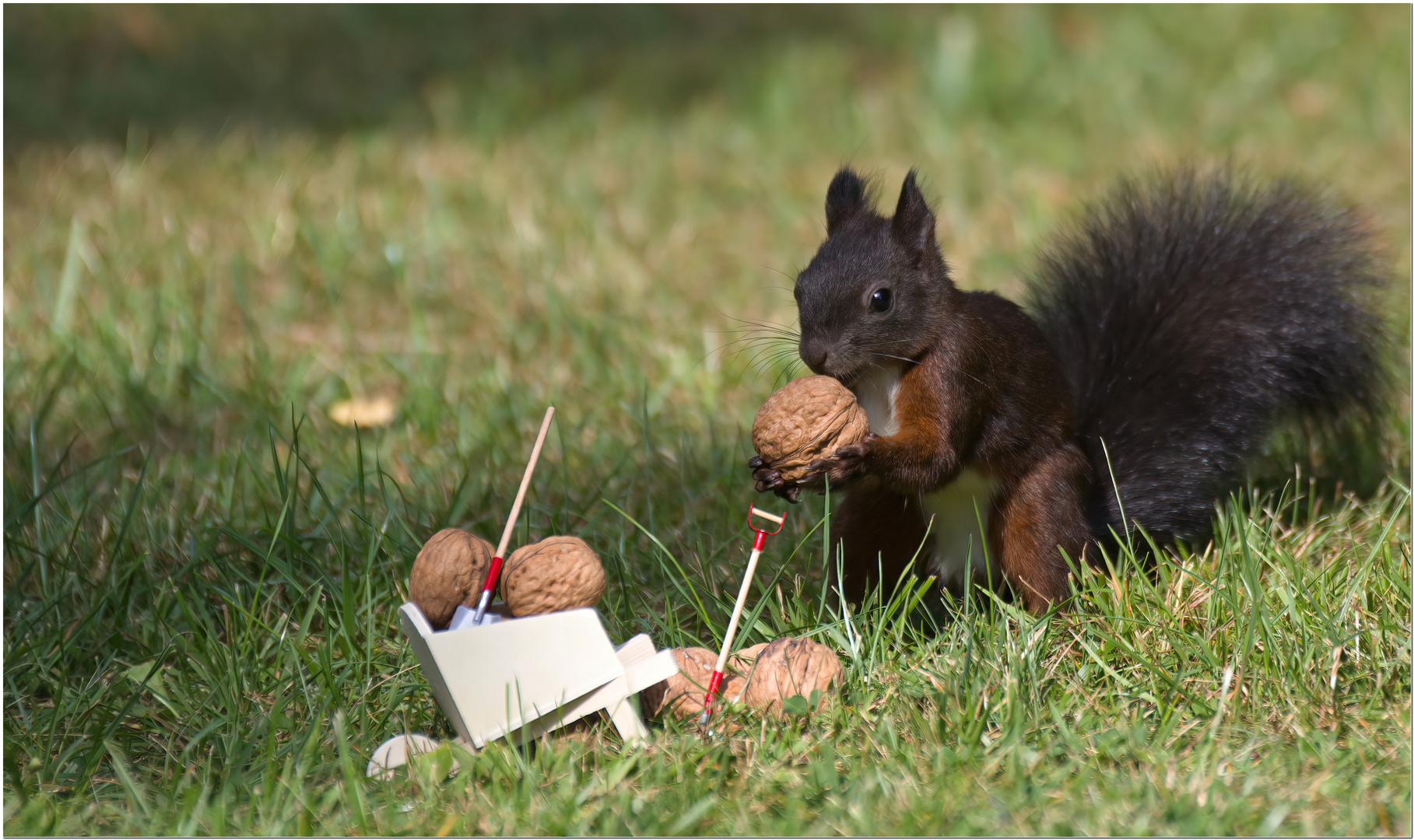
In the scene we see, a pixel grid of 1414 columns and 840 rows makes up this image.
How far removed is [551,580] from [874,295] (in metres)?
0.57

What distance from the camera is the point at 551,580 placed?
4.99ft

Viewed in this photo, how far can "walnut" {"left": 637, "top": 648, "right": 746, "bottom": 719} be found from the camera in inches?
64.2

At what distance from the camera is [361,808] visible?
1.44m

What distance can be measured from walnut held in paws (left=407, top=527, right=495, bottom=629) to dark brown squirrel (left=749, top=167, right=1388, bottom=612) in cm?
38

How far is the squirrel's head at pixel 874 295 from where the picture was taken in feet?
5.57

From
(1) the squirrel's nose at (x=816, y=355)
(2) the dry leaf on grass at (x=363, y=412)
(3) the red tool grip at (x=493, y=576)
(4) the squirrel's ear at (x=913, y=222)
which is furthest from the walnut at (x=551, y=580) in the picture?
(2) the dry leaf on grass at (x=363, y=412)

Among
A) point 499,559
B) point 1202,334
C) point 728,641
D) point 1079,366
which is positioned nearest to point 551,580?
point 499,559

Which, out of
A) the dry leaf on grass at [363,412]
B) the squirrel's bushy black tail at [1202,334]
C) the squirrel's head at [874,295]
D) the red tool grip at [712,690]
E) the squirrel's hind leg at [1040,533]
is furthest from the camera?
the dry leaf on grass at [363,412]

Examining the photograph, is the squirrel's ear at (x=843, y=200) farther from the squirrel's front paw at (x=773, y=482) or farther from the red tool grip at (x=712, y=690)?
the red tool grip at (x=712, y=690)

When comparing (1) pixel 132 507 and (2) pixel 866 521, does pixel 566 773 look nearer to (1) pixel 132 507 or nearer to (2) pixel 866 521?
(2) pixel 866 521

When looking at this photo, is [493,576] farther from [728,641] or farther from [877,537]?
[877,537]

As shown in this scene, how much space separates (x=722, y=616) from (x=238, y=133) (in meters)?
3.10

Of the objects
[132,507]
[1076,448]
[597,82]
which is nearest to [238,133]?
[597,82]

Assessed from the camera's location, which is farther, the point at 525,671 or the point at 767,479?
the point at 767,479
